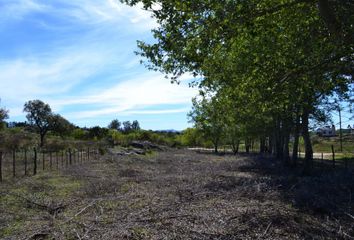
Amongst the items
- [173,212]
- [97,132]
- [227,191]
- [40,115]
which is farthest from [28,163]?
[97,132]

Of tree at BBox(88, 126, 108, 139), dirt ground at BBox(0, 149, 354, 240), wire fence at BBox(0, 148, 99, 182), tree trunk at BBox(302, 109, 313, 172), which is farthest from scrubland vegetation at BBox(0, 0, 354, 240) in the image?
tree at BBox(88, 126, 108, 139)

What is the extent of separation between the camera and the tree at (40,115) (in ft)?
224

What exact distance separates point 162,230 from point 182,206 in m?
2.34

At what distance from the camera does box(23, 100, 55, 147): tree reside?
68.2 m

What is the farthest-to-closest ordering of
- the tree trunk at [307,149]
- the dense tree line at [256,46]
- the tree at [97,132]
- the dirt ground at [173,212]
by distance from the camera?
the tree at [97,132]
the tree trunk at [307,149]
the dense tree line at [256,46]
the dirt ground at [173,212]

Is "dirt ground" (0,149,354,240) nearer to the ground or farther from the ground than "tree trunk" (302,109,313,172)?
nearer to the ground

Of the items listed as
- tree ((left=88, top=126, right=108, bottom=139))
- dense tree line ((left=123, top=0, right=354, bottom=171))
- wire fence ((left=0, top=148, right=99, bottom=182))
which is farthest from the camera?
tree ((left=88, top=126, right=108, bottom=139))

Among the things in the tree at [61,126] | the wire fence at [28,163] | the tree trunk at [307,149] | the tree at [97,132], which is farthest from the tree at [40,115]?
the tree trunk at [307,149]

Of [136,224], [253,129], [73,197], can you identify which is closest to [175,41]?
[136,224]

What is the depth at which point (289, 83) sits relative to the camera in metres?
14.0

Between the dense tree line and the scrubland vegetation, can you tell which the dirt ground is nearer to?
the scrubland vegetation

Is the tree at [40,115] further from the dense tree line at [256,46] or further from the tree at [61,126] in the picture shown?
the dense tree line at [256,46]

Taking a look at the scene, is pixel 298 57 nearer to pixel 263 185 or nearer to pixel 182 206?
pixel 263 185

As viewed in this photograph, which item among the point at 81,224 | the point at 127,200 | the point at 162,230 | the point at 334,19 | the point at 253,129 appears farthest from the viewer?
the point at 253,129
